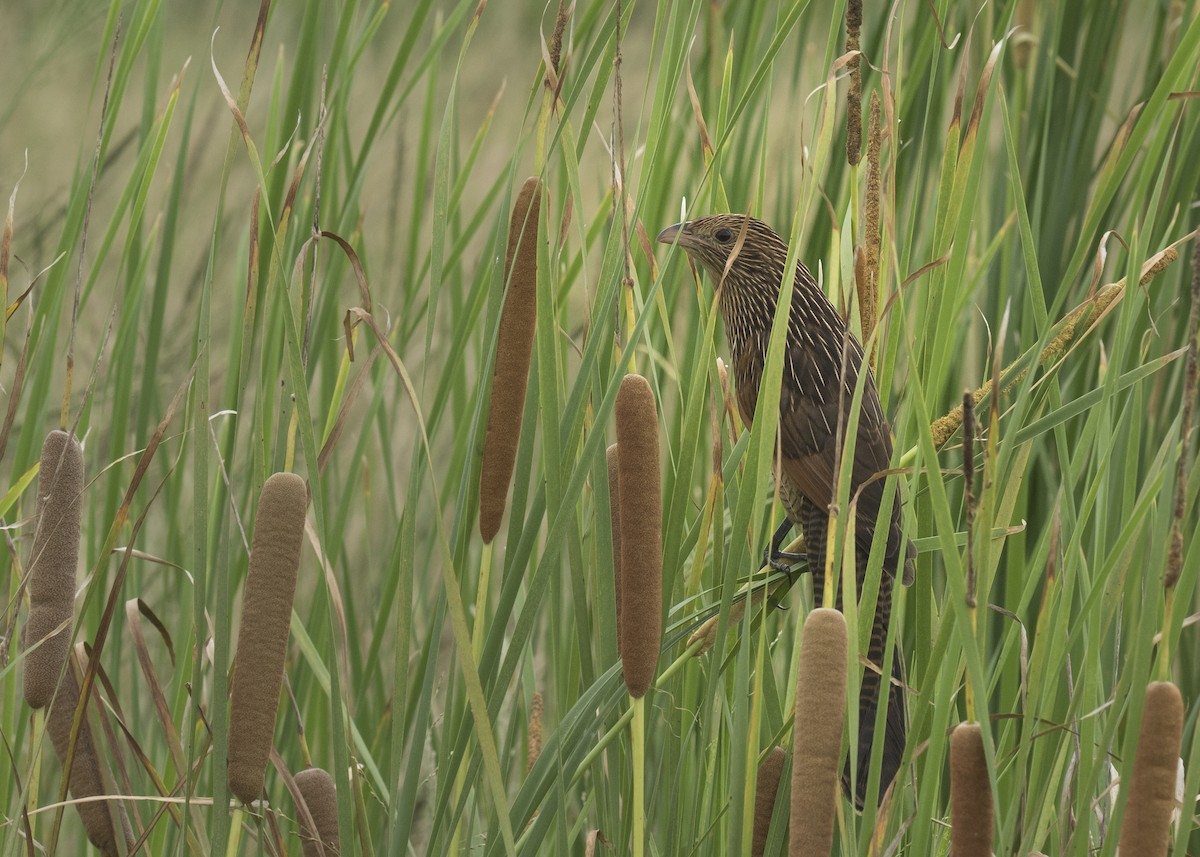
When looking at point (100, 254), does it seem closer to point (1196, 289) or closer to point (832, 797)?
point (832, 797)

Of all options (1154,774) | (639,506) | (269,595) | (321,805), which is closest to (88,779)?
(321,805)

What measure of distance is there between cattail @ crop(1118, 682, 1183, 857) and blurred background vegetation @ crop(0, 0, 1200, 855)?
63 millimetres

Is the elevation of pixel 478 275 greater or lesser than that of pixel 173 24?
lesser

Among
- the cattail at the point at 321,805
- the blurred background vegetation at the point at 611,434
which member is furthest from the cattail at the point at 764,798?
the cattail at the point at 321,805

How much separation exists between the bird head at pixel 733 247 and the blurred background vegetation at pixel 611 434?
0.07 m

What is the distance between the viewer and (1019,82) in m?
2.22

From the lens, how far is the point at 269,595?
96 cm

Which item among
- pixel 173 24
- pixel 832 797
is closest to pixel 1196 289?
pixel 832 797

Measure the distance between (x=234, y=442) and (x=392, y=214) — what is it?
0.76 metres

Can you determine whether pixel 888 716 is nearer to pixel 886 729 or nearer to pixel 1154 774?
pixel 886 729

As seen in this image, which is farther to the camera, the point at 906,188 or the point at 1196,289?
the point at 906,188

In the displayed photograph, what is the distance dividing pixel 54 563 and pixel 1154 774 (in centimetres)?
91

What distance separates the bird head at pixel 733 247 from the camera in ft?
7.83

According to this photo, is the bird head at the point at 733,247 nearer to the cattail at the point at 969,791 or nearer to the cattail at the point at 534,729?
the cattail at the point at 534,729
